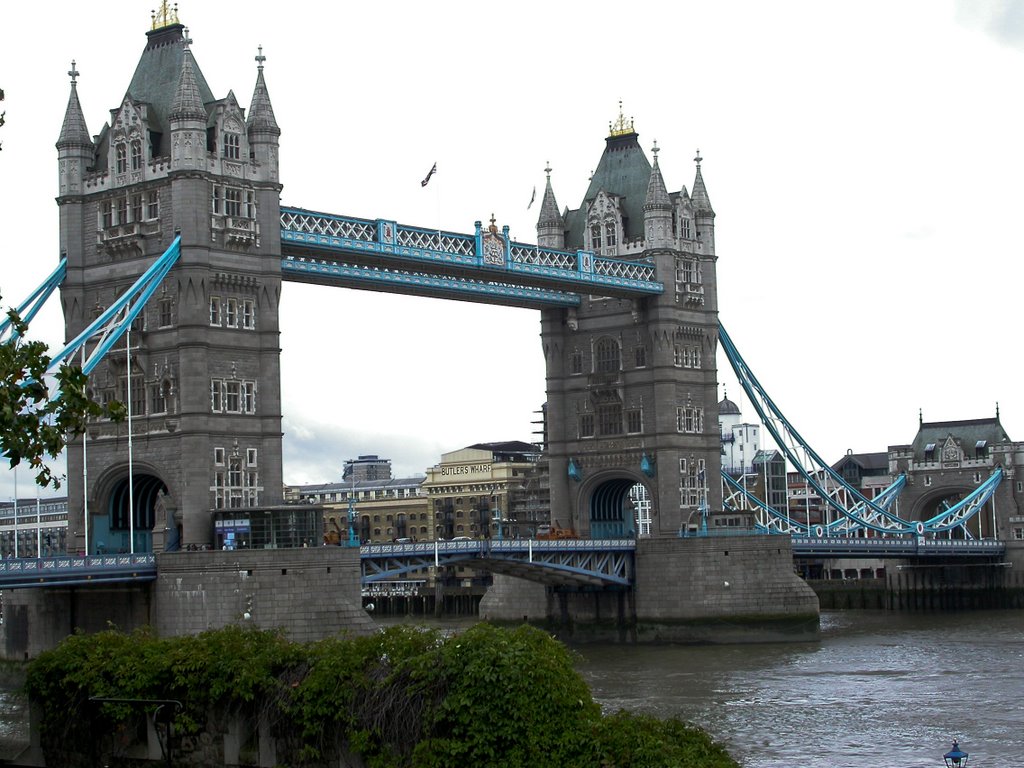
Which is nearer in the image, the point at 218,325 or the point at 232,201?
the point at 218,325

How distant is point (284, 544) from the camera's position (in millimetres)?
66438

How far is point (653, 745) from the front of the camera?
30562mm

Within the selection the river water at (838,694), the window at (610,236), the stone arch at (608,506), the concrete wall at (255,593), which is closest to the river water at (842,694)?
the river water at (838,694)

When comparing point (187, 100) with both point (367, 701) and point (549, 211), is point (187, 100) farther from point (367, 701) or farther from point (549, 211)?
point (367, 701)

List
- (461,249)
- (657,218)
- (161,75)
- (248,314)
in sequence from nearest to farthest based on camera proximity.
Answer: (248,314)
(161,75)
(461,249)
(657,218)

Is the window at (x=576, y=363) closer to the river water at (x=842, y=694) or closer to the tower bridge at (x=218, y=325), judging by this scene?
the tower bridge at (x=218, y=325)

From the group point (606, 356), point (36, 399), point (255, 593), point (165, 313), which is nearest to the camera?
point (36, 399)

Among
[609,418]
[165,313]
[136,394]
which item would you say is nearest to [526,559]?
[609,418]

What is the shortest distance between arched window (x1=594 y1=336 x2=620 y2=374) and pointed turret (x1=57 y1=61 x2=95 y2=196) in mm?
31424

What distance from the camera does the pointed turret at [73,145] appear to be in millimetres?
71625

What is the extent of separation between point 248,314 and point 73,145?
998cm

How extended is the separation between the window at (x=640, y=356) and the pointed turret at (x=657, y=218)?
17.4ft

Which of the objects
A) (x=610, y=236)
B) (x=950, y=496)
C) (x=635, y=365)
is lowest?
(x=950, y=496)

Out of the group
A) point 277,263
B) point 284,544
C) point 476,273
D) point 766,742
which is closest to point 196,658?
point 766,742
